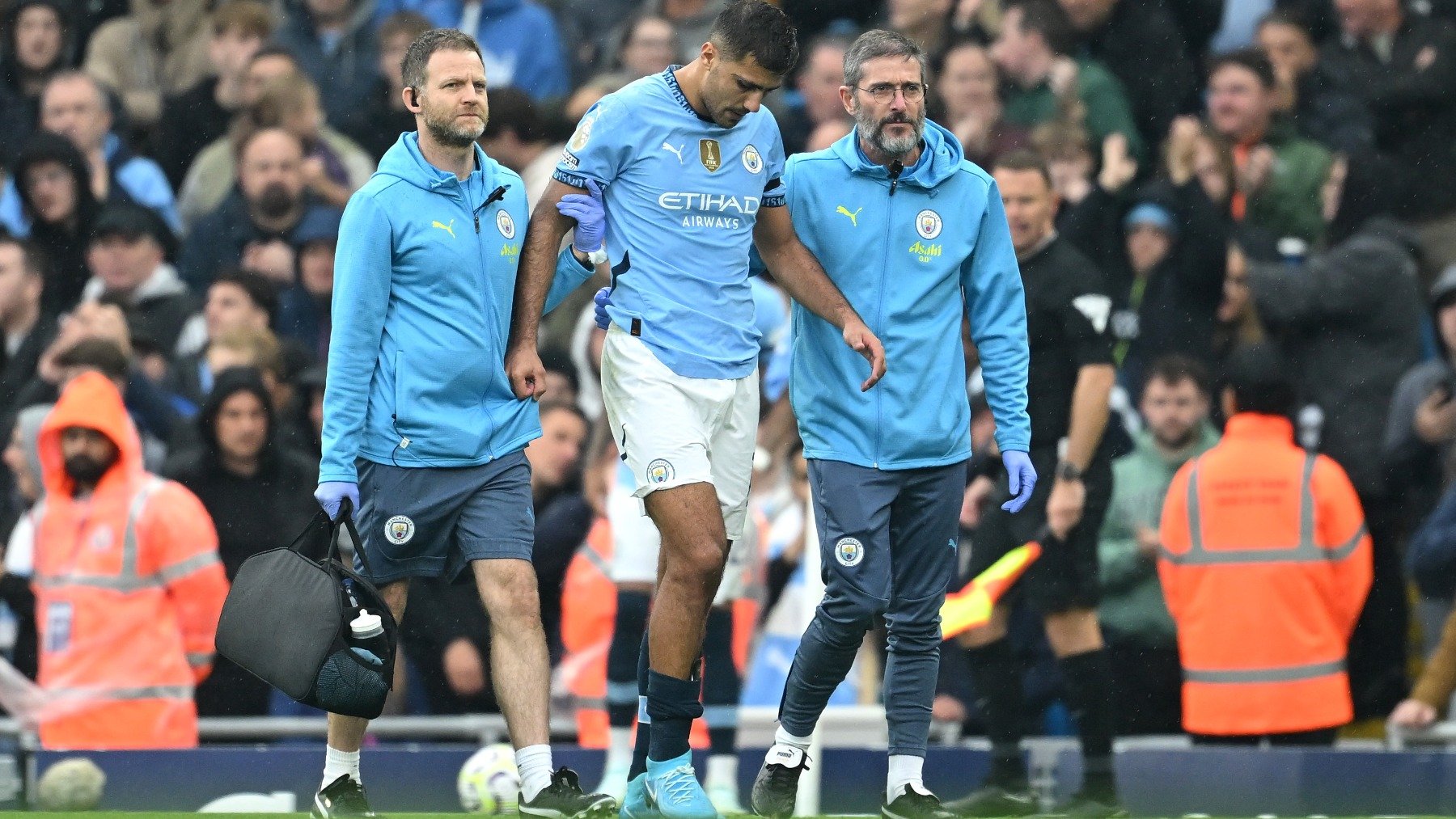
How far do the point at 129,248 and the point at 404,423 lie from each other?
547 centimetres

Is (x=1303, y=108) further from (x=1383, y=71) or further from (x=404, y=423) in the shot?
(x=404, y=423)

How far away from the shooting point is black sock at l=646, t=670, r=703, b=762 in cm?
640

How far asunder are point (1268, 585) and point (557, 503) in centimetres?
317

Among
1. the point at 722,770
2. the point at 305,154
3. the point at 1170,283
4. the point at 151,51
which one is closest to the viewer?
the point at 722,770

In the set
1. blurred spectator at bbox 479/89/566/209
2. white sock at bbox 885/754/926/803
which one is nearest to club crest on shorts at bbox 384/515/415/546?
white sock at bbox 885/754/926/803

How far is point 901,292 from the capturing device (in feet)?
22.6

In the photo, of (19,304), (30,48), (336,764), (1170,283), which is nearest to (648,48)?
(1170,283)

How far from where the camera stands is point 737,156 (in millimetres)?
6637

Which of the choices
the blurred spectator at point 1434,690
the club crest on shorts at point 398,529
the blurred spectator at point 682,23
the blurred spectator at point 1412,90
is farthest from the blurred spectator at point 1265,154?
the club crest on shorts at point 398,529

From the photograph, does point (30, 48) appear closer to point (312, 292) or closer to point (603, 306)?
point (312, 292)

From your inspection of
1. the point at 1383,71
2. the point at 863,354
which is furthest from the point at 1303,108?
the point at 863,354

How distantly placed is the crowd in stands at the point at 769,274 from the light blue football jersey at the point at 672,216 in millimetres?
3158

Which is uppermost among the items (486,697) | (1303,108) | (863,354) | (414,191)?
(1303,108)

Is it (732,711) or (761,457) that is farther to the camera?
(761,457)
